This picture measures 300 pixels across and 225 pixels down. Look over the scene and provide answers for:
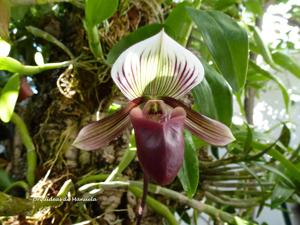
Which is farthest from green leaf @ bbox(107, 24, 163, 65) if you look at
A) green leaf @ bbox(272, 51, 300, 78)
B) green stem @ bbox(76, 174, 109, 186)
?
green leaf @ bbox(272, 51, 300, 78)

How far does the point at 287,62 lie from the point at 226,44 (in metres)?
0.43

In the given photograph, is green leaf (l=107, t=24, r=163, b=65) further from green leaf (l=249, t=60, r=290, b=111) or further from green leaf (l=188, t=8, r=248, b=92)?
green leaf (l=249, t=60, r=290, b=111)

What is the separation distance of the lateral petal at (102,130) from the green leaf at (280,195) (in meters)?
0.43

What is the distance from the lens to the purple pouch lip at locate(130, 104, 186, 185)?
454mm

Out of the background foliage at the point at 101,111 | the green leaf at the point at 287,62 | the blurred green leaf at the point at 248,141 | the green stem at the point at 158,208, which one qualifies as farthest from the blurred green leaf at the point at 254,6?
the green stem at the point at 158,208

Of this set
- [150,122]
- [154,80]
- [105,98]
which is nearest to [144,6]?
[105,98]

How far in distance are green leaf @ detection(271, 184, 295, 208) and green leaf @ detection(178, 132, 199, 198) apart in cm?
30

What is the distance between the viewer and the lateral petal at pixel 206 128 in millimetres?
572

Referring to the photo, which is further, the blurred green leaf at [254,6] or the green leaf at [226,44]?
the blurred green leaf at [254,6]

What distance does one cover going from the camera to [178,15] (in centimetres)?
68

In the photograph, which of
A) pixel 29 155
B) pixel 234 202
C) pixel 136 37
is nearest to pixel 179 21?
pixel 136 37

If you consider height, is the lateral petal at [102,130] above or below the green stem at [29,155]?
above

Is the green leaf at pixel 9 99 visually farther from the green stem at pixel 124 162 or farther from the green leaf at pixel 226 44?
the green leaf at pixel 226 44

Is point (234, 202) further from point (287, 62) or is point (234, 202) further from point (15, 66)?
point (15, 66)
